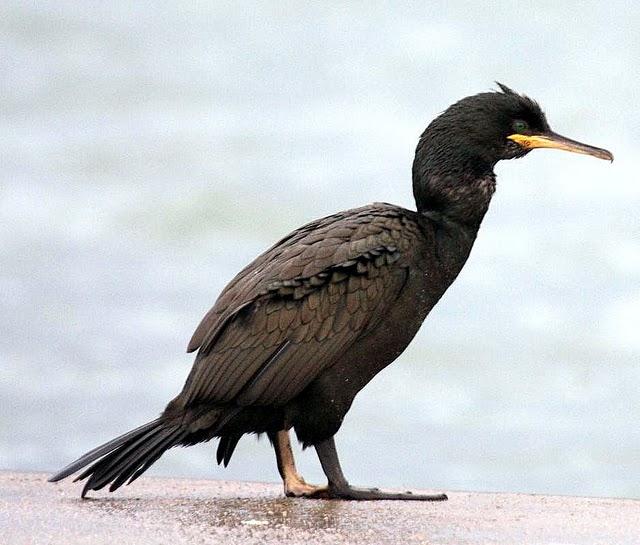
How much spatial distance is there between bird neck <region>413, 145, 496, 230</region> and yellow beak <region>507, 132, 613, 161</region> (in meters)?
0.48

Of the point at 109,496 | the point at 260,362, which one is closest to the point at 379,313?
the point at 260,362

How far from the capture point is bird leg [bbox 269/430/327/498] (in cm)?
868

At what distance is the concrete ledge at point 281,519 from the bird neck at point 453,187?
203 cm

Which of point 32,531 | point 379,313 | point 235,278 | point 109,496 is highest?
point 235,278

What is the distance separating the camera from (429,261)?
8758mm

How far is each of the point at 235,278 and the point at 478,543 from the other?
291 centimetres

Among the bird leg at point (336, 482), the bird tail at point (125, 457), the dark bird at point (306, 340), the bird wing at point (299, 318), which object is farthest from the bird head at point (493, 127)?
the bird tail at point (125, 457)

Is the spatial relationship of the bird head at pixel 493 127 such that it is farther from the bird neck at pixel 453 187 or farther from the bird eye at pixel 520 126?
the bird neck at pixel 453 187

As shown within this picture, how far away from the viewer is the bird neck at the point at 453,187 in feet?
29.7

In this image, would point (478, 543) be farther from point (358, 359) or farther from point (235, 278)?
point (235, 278)

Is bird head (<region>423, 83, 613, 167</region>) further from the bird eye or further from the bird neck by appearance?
the bird neck

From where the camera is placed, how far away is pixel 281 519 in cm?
745

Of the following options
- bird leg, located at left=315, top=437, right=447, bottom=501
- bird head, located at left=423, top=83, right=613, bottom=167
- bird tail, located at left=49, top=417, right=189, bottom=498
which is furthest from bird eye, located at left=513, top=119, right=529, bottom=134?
bird tail, located at left=49, top=417, right=189, bottom=498

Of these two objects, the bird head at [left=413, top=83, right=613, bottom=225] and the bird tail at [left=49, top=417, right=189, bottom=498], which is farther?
the bird head at [left=413, top=83, right=613, bottom=225]
